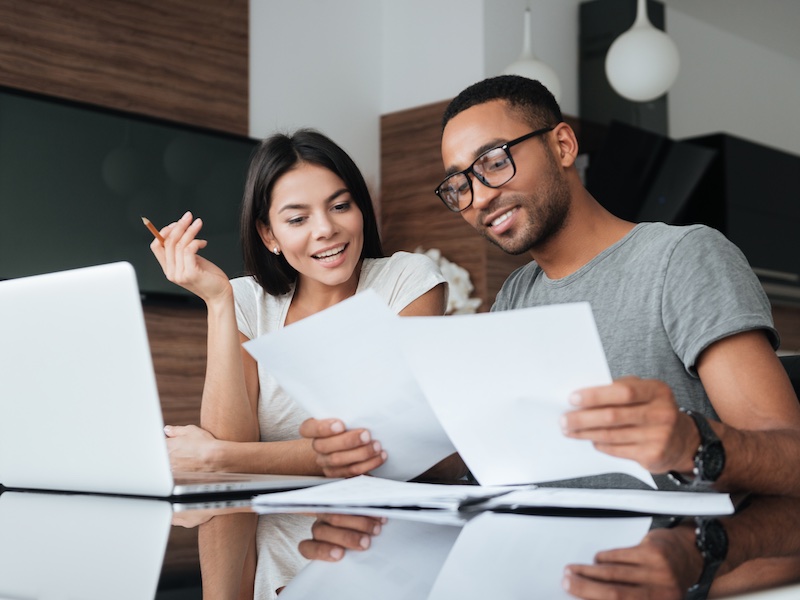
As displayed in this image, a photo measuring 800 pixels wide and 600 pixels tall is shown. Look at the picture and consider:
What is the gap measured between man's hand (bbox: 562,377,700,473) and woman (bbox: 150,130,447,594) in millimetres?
685

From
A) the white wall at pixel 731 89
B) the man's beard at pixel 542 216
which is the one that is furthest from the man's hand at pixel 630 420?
the white wall at pixel 731 89

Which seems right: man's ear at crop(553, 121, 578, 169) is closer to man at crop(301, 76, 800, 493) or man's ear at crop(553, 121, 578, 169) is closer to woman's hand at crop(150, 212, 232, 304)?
man at crop(301, 76, 800, 493)

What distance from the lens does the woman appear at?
1.47 metres

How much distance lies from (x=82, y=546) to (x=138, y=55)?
115 inches

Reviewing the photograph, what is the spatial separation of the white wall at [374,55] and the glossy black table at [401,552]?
10.2 feet

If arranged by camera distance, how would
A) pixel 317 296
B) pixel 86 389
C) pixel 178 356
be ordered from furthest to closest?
pixel 178 356
pixel 317 296
pixel 86 389

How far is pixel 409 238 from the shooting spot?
407cm

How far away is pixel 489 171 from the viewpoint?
4.49ft

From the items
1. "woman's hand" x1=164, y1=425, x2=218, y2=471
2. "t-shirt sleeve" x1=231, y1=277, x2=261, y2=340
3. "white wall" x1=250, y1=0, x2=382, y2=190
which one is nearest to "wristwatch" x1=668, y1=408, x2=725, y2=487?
"woman's hand" x1=164, y1=425, x2=218, y2=471

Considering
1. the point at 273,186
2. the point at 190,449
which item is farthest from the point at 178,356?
the point at 190,449

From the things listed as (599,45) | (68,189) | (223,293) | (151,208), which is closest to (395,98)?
(599,45)

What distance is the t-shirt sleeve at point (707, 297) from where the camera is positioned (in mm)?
1062

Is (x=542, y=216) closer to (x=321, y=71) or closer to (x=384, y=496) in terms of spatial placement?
(x=384, y=496)

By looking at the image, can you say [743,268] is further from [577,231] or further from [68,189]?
[68,189]
